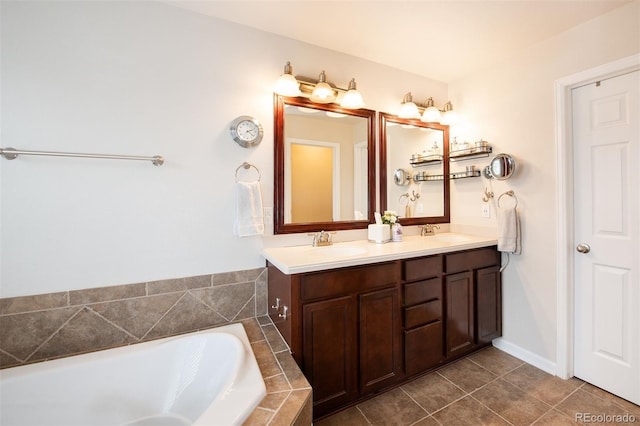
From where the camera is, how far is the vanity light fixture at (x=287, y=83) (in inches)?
70.6

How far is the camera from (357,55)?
2188 mm

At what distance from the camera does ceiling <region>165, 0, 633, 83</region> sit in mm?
1607

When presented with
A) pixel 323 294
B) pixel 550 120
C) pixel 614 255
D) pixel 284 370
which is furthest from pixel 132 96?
pixel 614 255

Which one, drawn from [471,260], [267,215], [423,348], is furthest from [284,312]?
[471,260]

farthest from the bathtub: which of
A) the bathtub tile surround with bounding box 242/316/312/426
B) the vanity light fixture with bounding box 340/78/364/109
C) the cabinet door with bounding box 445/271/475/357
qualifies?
the vanity light fixture with bounding box 340/78/364/109

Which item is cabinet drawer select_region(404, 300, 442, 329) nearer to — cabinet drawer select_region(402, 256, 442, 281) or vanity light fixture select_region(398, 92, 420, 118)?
cabinet drawer select_region(402, 256, 442, 281)

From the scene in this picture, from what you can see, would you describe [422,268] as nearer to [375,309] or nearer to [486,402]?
[375,309]

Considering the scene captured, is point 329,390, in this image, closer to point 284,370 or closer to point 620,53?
point 284,370

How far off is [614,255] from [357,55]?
2313 millimetres

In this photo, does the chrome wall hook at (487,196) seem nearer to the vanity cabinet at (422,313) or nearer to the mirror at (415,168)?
the mirror at (415,168)

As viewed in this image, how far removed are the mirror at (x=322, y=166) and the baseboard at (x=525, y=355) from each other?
1562mm

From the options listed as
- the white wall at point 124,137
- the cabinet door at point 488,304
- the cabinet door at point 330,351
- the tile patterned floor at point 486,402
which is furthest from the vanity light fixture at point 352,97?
the tile patterned floor at point 486,402

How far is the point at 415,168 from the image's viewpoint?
8.29 ft

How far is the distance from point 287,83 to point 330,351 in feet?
5.66
